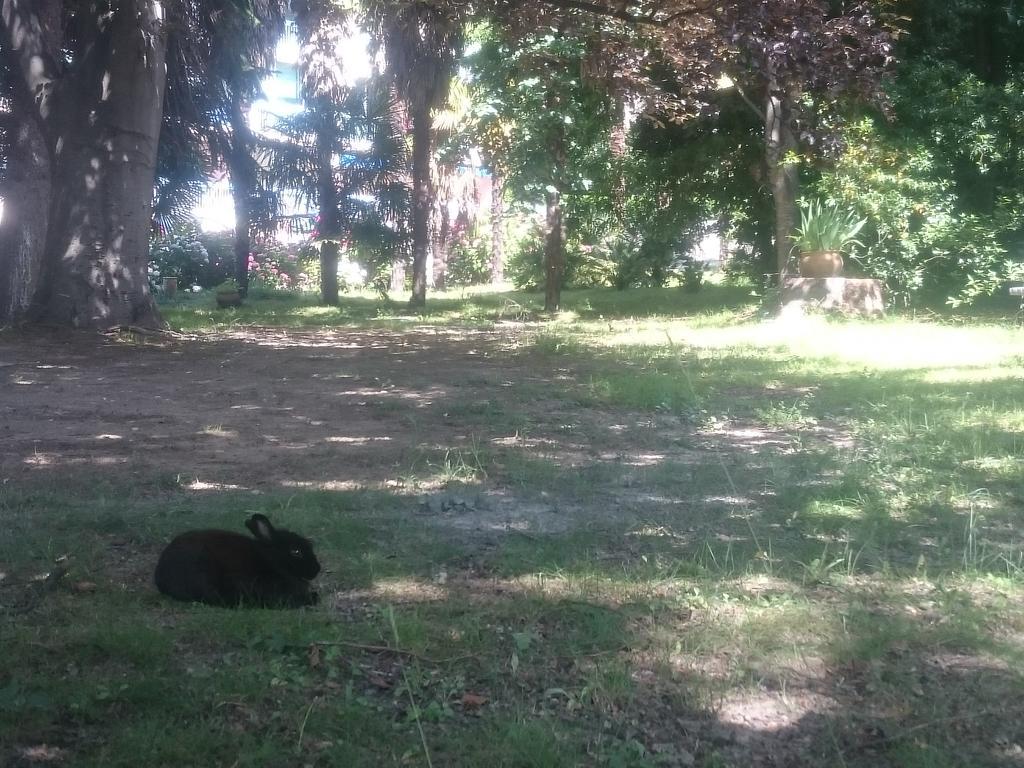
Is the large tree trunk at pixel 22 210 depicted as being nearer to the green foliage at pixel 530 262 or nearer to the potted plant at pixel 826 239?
the potted plant at pixel 826 239

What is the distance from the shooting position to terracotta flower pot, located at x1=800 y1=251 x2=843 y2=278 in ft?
56.7

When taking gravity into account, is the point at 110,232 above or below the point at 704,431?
above

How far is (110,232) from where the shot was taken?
1477cm

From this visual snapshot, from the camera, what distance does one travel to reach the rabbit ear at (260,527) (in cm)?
435

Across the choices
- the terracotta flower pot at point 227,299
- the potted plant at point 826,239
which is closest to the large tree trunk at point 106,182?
the potted plant at point 826,239

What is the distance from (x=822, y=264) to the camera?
685 inches

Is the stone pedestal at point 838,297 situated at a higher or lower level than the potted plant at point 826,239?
lower

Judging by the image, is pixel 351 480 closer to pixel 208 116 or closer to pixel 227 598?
pixel 227 598

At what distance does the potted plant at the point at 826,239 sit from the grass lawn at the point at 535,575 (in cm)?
749

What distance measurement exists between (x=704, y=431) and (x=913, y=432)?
1.44 meters

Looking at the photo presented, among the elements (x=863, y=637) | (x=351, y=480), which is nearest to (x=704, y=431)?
(x=351, y=480)

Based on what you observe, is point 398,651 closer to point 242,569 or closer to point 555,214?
point 242,569

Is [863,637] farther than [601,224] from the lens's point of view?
No

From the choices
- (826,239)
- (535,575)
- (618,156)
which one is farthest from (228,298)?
(535,575)
